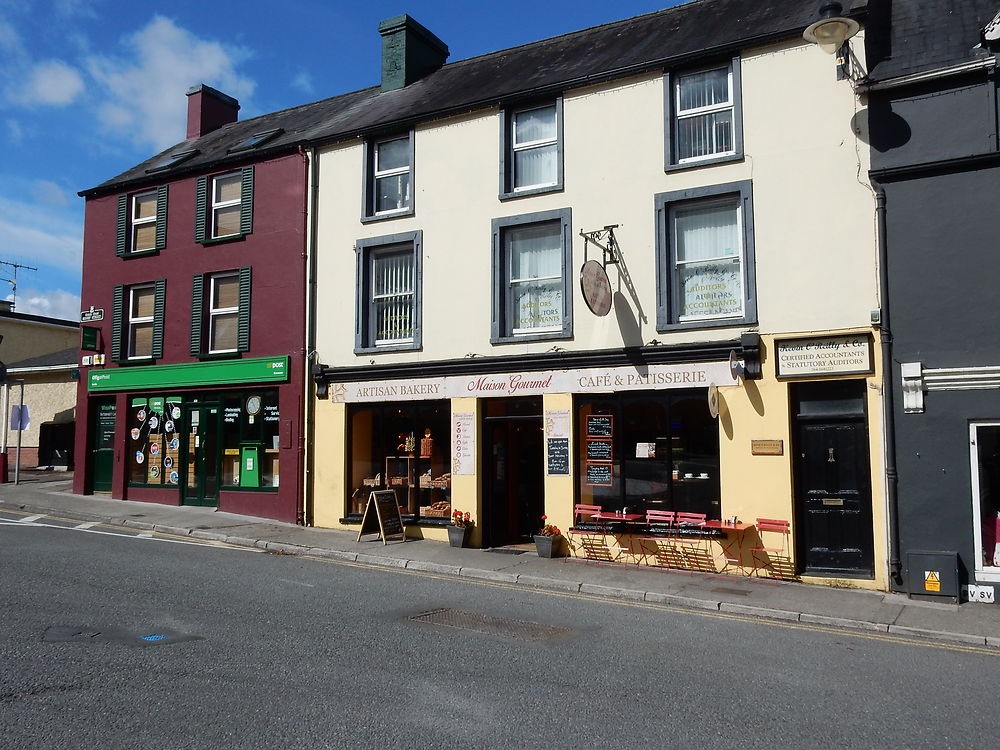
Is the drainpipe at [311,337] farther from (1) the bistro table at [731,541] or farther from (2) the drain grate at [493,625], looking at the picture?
(1) the bistro table at [731,541]

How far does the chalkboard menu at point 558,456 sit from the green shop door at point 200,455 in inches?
322

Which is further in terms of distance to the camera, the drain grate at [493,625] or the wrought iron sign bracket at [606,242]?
the wrought iron sign bracket at [606,242]

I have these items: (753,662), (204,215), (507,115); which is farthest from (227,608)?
(204,215)

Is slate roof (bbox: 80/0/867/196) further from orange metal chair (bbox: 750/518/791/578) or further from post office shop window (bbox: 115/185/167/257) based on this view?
orange metal chair (bbox: 750/518/791/578)

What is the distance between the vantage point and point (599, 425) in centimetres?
1389

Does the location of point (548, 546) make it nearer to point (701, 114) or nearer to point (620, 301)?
point (620, 301)

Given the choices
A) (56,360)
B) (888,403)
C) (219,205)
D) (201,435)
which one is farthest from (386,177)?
(56,360)

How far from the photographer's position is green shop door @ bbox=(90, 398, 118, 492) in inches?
787

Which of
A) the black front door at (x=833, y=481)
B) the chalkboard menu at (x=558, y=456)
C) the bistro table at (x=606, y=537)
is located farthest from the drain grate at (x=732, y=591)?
the chalkboard menu at (x=558, y=456)

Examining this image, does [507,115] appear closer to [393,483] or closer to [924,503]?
[393,483]

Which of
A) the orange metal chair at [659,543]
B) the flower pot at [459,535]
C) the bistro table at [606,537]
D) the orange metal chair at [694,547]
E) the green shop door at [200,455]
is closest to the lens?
the orange metal chair at [694,547]

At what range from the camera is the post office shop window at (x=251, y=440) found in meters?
17.5

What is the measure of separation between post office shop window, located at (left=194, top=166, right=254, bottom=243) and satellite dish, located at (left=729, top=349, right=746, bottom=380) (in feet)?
37.6

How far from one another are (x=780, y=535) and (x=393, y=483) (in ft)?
24.1
